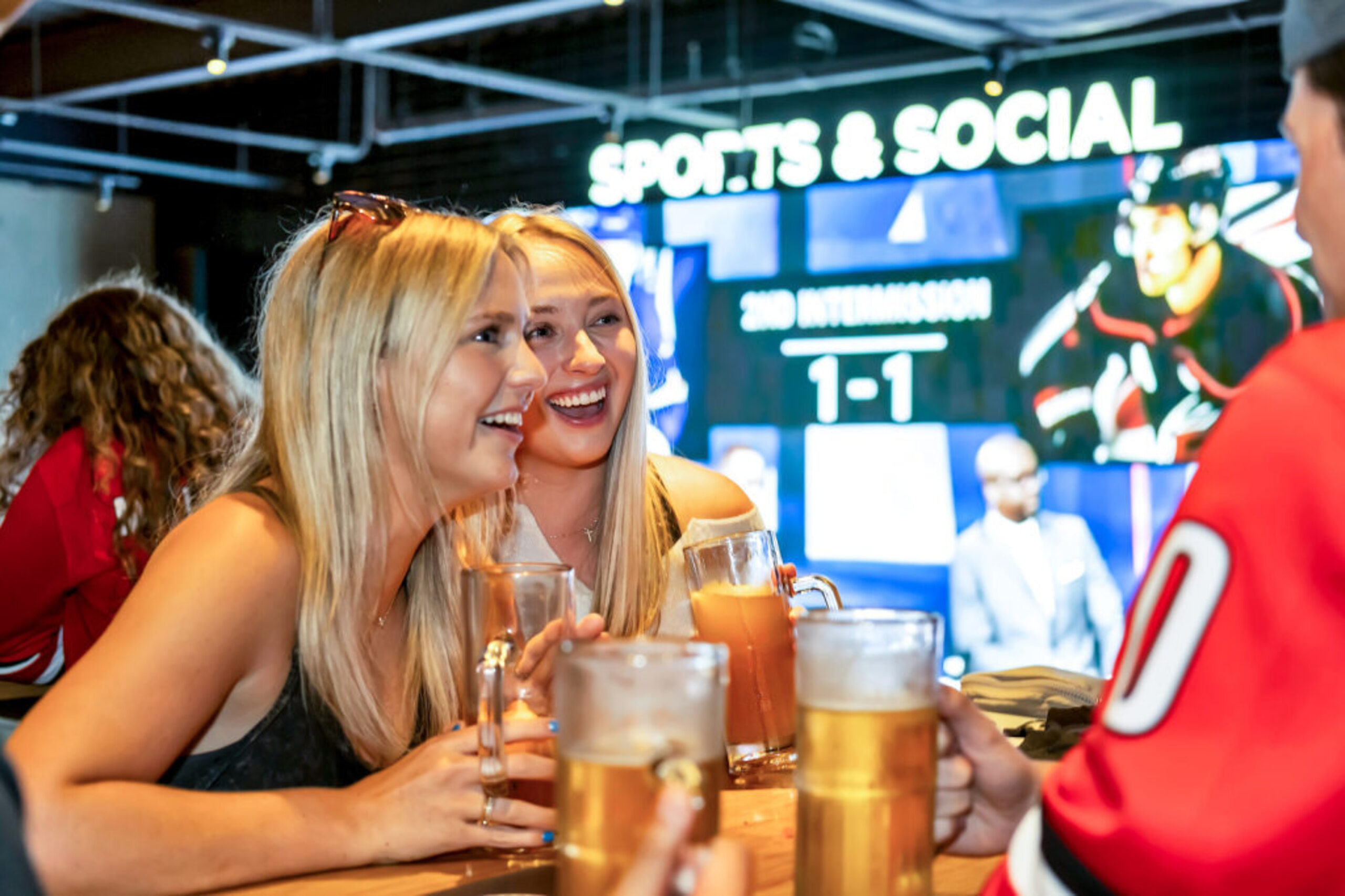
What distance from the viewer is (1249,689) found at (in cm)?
72

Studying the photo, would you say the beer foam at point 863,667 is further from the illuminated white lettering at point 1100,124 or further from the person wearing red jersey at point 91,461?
the illuminated white lettering at point 1100,124

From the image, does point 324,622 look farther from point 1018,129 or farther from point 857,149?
point 857,149

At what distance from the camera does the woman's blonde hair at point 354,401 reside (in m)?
1.56

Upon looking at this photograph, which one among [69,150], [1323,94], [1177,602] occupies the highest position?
[69,150]

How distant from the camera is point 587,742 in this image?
0.84 m

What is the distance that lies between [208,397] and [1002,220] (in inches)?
117

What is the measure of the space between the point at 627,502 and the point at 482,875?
3.60 ft

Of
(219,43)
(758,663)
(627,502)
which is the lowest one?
(758,663)

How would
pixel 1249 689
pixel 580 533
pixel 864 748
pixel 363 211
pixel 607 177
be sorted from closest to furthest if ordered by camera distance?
1. pixel 1249 689
2. pixel 864 748
3. pixel 363 211
4. pixel 580 533
5. pixel 607 177

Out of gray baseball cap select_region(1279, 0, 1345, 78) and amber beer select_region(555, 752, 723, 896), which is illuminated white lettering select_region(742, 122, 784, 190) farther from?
amber beer select_region(555, 752, 723, 896)

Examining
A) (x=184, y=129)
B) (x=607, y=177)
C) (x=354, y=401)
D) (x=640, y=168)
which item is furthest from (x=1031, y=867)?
(x=184, y=129)

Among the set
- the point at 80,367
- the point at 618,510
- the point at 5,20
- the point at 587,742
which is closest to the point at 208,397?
the point at 80,367

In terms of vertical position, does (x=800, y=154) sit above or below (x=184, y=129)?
below

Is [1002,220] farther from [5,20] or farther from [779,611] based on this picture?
[5,20]
